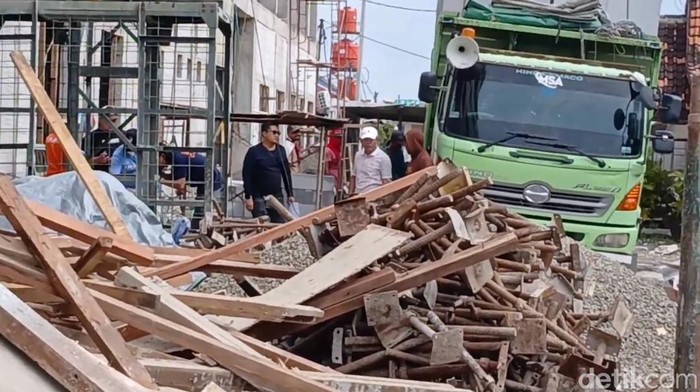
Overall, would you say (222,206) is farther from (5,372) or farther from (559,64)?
(5,372)

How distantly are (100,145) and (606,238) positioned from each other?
601cm

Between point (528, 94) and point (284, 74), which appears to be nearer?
point (528, 94)

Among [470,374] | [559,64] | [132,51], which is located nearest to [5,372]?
[470,374]

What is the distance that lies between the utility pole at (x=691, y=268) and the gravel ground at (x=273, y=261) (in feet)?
9.00

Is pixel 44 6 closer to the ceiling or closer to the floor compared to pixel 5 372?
closer to the ceiling

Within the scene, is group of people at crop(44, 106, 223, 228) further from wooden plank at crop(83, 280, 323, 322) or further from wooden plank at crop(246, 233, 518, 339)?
wooden plank at crop(83, 280, 323, 322)

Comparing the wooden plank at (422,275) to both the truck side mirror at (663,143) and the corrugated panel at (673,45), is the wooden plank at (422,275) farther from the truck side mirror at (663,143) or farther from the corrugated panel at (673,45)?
the corrugated panel at (673,45)

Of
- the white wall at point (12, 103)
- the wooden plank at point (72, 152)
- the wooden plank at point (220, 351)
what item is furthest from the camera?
the white wall at point (12, 103)

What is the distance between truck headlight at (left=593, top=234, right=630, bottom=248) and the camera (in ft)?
35.3

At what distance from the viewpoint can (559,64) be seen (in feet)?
35.8

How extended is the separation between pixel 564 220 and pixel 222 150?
4.32 m

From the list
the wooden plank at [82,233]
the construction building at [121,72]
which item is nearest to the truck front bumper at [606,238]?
the construction building at [121,72]

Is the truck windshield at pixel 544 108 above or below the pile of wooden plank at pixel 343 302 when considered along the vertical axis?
above

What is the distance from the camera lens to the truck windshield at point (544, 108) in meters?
10.6
